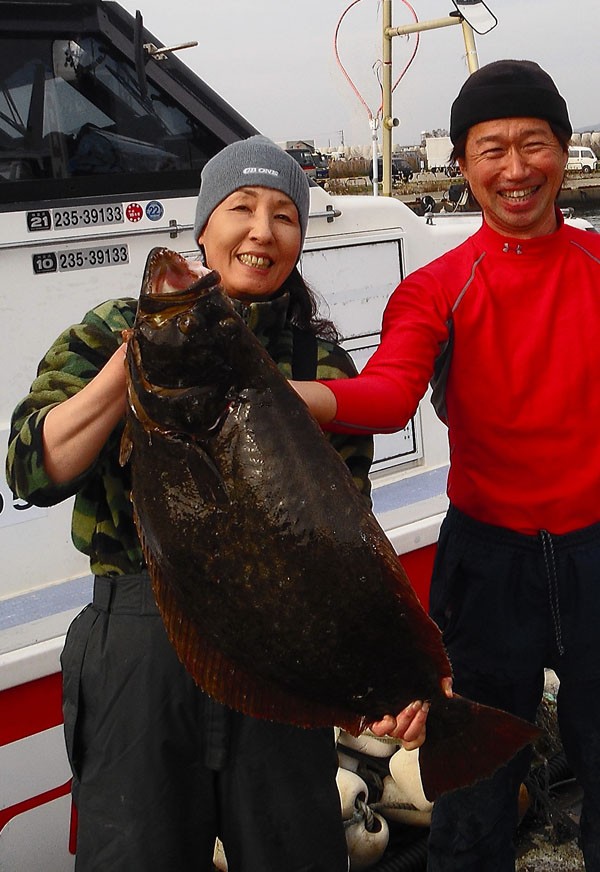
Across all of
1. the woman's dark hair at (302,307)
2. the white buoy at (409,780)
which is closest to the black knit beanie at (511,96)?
the woman's dark hair at (302,307)

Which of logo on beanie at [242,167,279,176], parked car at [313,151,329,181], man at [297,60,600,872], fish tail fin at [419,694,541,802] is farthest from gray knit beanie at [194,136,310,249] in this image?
parked car at [313,151,329,181]

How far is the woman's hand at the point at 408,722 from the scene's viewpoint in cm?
197

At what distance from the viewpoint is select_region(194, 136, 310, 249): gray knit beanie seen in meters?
2.16

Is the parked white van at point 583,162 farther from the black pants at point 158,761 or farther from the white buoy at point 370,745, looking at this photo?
the black pants at point 158,761

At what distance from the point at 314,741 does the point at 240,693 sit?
355 millimetres

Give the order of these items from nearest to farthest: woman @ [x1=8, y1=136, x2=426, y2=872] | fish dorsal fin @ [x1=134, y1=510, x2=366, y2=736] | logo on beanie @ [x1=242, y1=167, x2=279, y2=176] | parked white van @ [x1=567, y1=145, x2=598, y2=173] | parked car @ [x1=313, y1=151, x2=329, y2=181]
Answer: fish dorsal fin @ [x1=134, y1=510, x2=366, y2=736] < woman @ [x1=8, y1=136, x2=426, y2=872] < logo on beanie @ [x1=242, y1=167, x2=279, y2=176] < parked car @ [x1=313, y1=151, x2=329, y2=181] < parked white van @ [x1=567, y1=145, x2=598, y2=173]

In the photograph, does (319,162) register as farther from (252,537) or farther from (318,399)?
(252,537)

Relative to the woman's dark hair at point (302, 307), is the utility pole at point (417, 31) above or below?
above

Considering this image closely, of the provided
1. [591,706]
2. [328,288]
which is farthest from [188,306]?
[328,288]

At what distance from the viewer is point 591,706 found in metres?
2.61

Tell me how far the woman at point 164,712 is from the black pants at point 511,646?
69 centimetres

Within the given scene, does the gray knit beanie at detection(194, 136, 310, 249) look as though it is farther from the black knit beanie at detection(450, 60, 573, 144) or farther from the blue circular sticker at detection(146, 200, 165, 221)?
the blue circular sticker at detection(146, 200, 165, 221)

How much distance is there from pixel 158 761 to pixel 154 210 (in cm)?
230

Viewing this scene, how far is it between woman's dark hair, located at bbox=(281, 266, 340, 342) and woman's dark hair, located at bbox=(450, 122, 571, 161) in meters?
0.68
